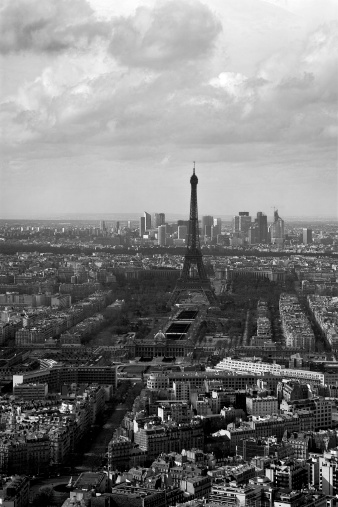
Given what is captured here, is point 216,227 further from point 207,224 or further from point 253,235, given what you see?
point 253,235

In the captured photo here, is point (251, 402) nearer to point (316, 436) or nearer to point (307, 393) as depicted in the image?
point (307, 393)

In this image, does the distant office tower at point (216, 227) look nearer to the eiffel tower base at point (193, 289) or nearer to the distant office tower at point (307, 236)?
the distant office tower at point (307, 236)

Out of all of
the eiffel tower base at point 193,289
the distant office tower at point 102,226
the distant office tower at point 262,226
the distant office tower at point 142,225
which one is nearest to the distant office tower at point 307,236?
the distant office tower at point 262,226

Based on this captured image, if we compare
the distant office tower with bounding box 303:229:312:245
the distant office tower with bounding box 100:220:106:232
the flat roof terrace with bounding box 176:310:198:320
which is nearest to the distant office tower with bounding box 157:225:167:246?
the distant office tower with bounding box 100:220:106:232

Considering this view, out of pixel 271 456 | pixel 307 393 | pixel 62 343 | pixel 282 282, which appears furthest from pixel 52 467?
pixel 282 282

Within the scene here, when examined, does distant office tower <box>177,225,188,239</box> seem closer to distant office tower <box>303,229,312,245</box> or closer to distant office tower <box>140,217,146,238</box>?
distant office tower <box>140,217,146,238</box>
